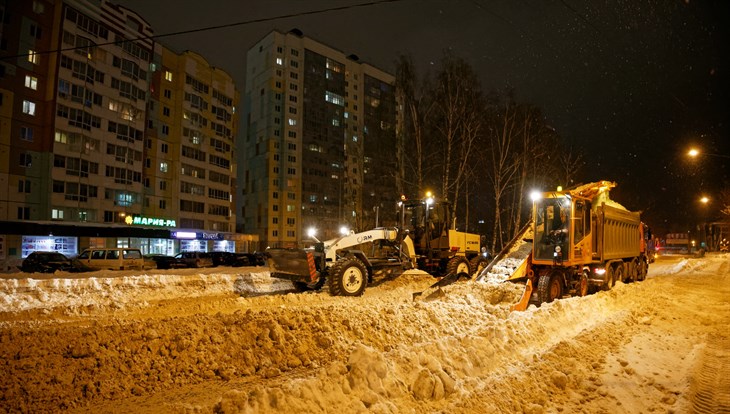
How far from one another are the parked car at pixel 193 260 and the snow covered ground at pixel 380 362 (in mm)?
20011

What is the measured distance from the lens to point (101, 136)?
41844 mm

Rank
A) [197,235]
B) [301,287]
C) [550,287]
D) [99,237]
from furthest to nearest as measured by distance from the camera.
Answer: [197,235]
[99,237]
[301,287]
[550,287]

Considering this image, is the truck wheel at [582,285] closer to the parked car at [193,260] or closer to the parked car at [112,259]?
the parked car at [112,259]

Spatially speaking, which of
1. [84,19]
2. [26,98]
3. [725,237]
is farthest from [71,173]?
[725,237]

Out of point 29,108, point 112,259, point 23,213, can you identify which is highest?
point 29,108

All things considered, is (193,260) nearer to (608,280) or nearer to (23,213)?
(23,213)

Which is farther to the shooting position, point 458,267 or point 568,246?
point 458,267

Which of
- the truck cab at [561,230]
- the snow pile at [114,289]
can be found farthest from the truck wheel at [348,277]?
the truck cab at [561,230]

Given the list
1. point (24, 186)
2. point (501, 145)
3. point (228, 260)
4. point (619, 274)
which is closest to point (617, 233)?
point (619, 274)

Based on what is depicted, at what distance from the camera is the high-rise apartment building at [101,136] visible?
3569 centimetres

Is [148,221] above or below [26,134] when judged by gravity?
below

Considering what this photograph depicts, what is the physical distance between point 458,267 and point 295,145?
2425 inches

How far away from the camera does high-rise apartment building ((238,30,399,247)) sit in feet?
235

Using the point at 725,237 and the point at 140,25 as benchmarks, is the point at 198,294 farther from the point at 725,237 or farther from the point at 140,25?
the point at 725,237
